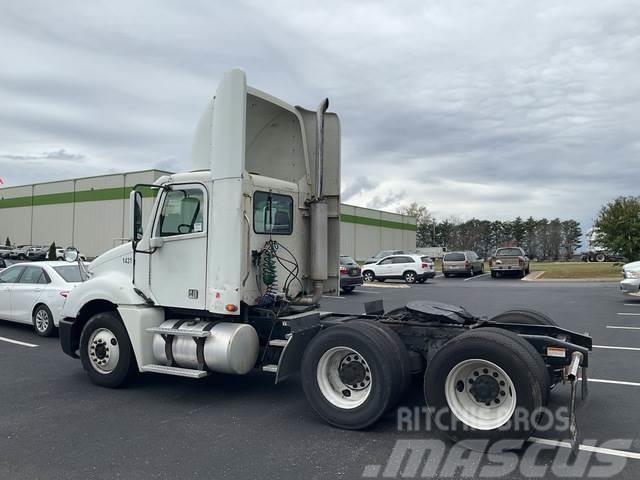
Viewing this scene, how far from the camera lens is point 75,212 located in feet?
142

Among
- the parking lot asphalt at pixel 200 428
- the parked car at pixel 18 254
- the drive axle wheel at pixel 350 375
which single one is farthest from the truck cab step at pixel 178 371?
the parked car at pixel 18 254

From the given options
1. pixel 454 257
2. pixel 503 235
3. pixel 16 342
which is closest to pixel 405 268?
pixel 454 257

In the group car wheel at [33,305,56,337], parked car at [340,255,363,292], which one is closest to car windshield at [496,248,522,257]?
parked car at [340,255,363,292]

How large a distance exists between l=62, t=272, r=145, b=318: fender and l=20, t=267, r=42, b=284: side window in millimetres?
4362

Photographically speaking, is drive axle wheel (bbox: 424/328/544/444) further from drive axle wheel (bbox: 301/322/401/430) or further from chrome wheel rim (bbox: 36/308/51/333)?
chrome wheel rim (bbox: 36/308/51/333)

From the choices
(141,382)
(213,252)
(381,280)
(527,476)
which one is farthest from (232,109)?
(381,280)

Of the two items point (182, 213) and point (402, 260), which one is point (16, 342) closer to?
point (182, 213)

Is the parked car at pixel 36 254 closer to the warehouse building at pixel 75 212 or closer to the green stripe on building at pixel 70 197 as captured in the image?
the warehouse building at pixel 75 212

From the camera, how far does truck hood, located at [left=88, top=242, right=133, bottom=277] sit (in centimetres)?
709

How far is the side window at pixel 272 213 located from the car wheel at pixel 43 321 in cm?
603

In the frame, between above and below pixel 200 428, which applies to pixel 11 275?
above

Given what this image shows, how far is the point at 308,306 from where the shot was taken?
721 centimetres

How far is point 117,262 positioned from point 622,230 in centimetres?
2917

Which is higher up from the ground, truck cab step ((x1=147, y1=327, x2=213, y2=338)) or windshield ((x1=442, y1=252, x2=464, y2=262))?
windshield ((x1=442, y1=252, x2=464, y2=262))
